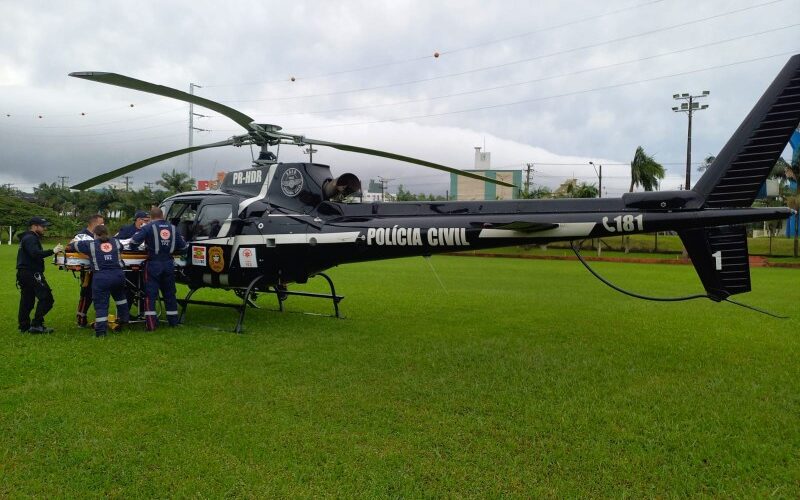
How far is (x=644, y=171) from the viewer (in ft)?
129

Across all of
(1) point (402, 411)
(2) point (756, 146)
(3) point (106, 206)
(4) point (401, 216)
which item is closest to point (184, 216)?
(4) point (401, 216)

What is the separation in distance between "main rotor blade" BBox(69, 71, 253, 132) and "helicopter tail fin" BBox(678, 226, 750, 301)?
20.8 ft

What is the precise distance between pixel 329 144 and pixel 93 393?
4.91m

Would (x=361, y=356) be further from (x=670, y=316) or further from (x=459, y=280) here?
(x=459, y=280)

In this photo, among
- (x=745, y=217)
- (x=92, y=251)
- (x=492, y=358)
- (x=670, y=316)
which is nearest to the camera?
(x=745, y=217)

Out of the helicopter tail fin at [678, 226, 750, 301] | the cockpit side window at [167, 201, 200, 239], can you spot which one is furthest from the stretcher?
the helicopter tail fin at [678, 226, 750, 301]

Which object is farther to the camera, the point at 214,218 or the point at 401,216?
the point at 214,218

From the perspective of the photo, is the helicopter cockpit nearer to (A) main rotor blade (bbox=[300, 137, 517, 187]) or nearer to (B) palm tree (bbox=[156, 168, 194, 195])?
(A) main rotor blade (bbox=[300, 137, 517, 187])

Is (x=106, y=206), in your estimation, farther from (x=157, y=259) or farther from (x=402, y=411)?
(x=402, y=411)

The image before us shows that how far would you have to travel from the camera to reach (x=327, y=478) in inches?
143

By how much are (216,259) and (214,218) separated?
27.9 inches

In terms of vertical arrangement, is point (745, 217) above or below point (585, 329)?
above

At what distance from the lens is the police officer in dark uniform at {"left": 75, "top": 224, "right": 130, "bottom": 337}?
7.78 m

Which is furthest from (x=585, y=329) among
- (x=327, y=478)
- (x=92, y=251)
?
(x=92, y=251)
